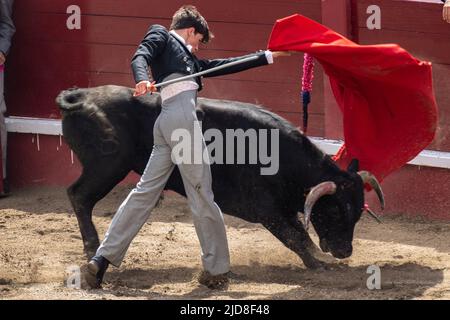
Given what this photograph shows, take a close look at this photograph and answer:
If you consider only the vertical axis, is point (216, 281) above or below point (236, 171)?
below

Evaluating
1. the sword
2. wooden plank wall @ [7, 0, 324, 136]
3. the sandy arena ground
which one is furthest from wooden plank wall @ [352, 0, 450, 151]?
the sword

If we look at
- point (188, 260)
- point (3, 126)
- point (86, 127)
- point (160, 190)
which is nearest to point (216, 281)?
point (160, 190)

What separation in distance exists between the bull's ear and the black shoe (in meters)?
1.28

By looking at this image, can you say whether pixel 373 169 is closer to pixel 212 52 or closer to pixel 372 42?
pixel 372 42

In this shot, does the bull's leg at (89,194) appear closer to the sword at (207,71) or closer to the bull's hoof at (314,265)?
the sword at (207,71)

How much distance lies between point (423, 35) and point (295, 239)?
61.5 inches

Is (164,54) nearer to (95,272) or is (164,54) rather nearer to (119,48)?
(95,272)

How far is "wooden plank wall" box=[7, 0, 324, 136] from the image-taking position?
6832mm

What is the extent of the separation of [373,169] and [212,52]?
167 centimetres

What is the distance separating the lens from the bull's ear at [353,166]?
5559 millimetres

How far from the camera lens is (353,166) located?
5578mm

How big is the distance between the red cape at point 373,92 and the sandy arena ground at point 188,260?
52 cm

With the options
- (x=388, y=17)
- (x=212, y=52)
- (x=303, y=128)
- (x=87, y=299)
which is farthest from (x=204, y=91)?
(x=87, y=299)

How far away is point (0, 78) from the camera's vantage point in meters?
7.17
